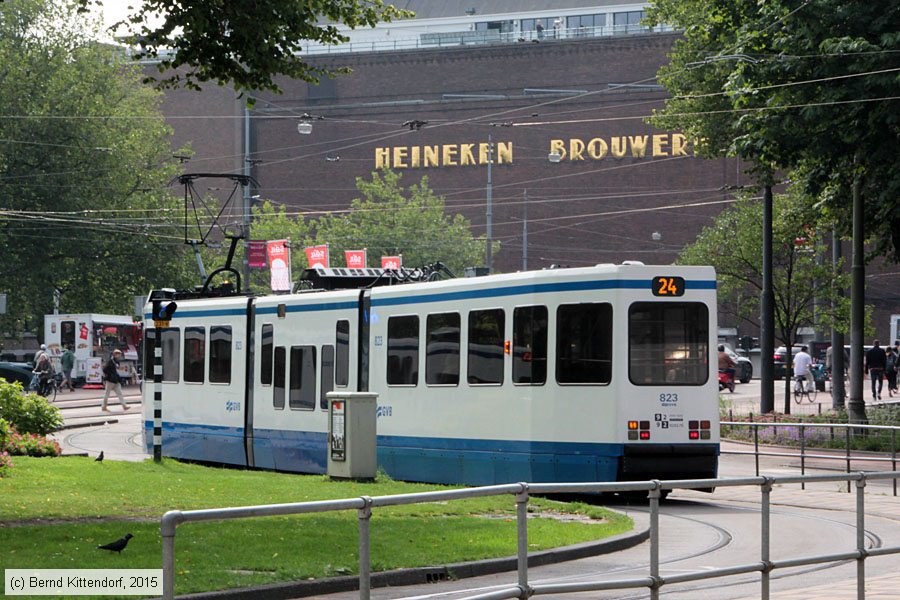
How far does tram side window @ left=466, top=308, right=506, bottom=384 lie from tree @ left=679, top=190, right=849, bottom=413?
14.0 metres

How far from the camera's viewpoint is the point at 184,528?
21.2ft

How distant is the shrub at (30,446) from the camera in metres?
23.0

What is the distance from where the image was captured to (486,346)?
19.4 m

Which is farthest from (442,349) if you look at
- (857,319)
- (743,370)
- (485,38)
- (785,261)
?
(485,38)

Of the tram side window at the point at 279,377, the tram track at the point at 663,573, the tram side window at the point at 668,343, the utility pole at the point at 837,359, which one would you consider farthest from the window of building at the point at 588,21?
the tram track at the point at 663,573

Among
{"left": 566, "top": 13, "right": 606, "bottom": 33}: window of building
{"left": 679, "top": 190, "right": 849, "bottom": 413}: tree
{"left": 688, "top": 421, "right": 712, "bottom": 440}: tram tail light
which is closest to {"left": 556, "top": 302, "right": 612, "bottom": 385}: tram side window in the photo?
{"left": 688, "top": 421, "right": 712, "bottom": 440}: tram tail light

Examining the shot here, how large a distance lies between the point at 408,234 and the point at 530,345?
173 feet

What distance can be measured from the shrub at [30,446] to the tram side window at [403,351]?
581 centimetres

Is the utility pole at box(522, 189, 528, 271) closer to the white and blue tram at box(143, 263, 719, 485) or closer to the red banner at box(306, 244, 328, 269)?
the red banner at box(306, 244, 328, 269)

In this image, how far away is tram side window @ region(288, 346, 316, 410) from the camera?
22922 mm

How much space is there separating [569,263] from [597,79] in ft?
30.2

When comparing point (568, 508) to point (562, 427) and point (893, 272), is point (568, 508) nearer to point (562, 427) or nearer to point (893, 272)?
point (562, 427)

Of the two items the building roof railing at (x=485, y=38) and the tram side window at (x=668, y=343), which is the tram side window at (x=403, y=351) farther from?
the building roof railing at (x=485, y=38)

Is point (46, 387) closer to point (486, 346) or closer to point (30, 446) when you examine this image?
point (30, 446)
